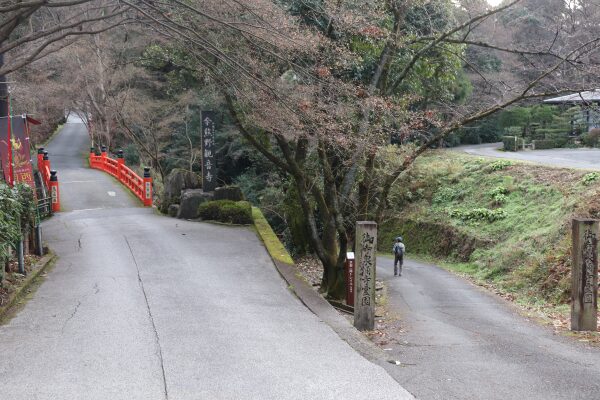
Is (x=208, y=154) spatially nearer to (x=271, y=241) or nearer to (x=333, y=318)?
(x=271, y=241)

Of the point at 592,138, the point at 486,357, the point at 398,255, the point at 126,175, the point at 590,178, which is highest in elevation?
the point at 592,138

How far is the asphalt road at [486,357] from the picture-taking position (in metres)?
6.61

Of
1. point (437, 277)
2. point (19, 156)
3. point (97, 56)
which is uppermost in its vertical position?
point (97, 56)

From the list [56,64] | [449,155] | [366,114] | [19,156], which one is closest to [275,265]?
[366,114]

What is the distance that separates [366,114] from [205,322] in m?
5.73

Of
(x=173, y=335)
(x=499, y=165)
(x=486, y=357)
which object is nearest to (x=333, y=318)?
(x=486, y=357)

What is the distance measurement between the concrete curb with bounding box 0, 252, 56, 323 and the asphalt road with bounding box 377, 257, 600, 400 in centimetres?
560

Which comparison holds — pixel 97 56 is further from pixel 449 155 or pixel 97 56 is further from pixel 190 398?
pixel 190 398

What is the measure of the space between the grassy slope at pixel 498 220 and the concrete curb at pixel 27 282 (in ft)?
36.0

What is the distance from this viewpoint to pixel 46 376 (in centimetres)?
632

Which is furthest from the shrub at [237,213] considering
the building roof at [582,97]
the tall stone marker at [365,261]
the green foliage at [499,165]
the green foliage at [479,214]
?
the green foliage at [499,165]

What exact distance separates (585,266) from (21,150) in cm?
1174

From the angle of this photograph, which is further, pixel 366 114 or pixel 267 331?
pixel 366 114

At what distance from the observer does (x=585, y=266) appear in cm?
923
